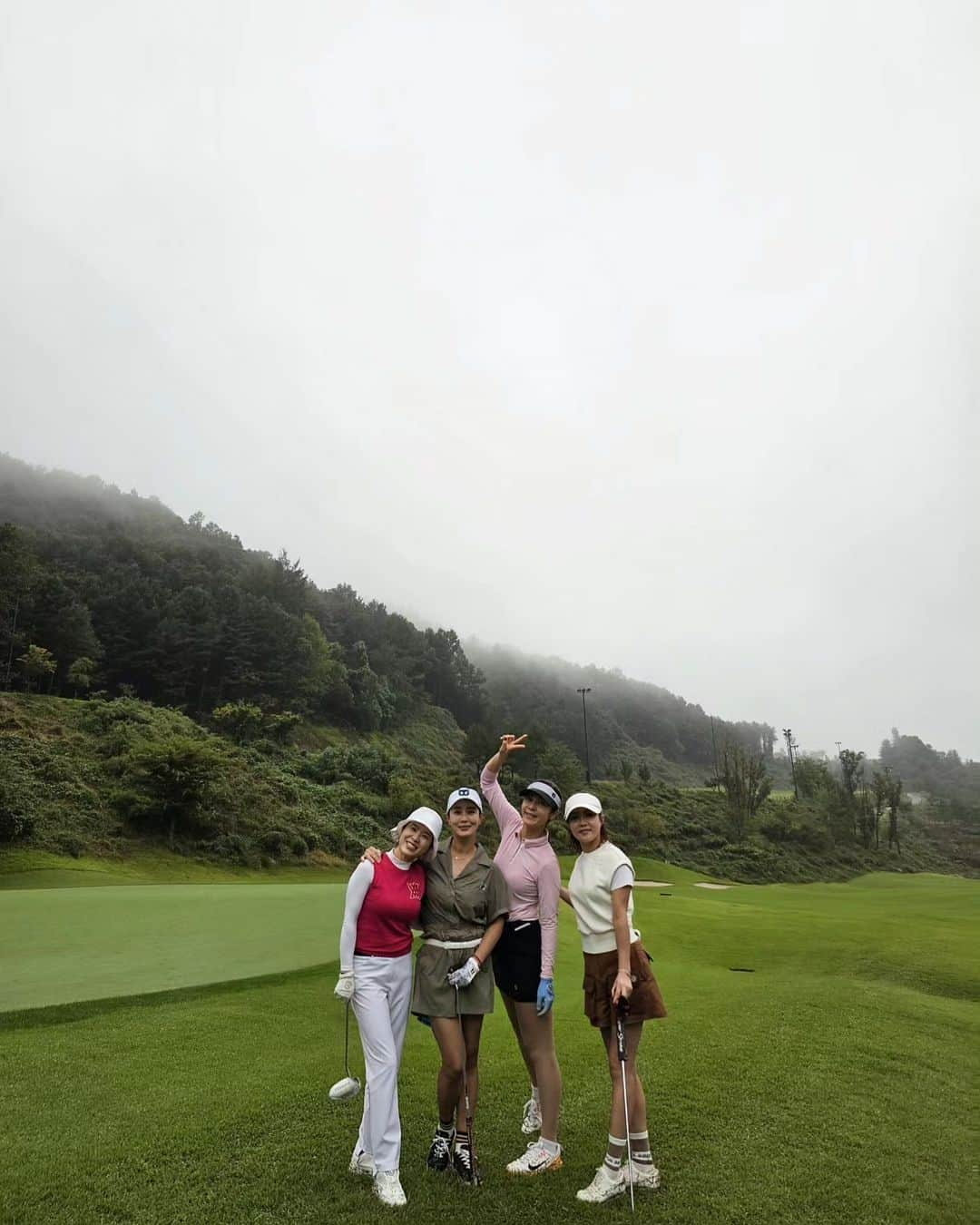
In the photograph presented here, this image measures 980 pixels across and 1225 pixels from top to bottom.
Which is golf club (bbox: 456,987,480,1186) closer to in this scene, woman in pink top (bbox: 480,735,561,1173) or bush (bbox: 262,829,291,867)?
woman in pink top (bbox: 480,735,561,1173)

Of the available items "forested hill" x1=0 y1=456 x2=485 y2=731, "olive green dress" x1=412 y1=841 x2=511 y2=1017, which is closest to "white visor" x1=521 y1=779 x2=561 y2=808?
"olive green dress" x1=412 y1=841 x2=511 y2=1017

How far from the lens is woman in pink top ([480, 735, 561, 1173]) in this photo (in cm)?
439

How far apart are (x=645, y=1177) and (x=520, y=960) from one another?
136 cm

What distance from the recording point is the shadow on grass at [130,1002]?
661cm

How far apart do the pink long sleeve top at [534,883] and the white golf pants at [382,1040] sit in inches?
31.8

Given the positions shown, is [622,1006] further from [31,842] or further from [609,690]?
[609,690]

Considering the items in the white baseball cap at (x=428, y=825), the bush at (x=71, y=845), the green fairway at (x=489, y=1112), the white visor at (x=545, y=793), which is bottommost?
the bush at (x=71, y=845)

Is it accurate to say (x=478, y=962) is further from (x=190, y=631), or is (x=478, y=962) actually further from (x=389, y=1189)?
(x=190, y=631)

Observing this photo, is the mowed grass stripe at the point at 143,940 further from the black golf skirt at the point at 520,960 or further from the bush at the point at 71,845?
the bush at the point at 71,845

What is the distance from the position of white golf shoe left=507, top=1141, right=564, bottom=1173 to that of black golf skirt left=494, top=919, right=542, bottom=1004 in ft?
2.75

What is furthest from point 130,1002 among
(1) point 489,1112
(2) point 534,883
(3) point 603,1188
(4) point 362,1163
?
(3) point 603,1188

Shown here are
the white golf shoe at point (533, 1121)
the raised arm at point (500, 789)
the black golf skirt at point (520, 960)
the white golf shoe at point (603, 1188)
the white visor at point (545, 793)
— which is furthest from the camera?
the raised arm at point (500, 789)

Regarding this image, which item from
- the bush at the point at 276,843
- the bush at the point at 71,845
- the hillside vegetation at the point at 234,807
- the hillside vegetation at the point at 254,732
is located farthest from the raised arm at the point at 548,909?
the bush at the point at 276,843

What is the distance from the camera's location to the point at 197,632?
58.0 m
